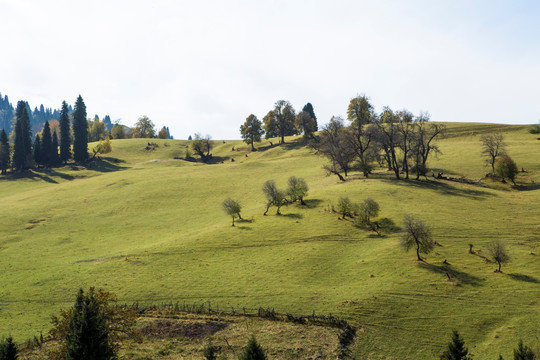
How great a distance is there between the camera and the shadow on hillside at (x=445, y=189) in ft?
233

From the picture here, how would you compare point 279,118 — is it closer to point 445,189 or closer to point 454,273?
point 445,189

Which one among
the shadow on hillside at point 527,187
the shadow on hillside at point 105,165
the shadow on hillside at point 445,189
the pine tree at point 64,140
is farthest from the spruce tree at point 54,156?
the shadow on hillside at point 527,187

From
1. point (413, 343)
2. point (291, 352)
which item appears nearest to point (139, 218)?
point (291, 352)

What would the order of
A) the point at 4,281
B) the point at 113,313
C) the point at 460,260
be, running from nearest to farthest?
1. the point at 113,313
2. the point at 460,260
3. the point at 4,281

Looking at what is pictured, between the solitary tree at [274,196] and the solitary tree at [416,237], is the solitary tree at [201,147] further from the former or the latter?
the solitary tree at [416,237]

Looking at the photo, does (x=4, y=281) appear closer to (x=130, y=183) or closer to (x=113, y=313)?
(x=113, y=313)

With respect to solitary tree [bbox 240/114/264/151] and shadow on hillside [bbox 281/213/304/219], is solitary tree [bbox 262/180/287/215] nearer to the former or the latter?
shadow on hillside [bbox 281/213/304/219]

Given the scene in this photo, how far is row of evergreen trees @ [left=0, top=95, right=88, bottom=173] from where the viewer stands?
4919 inches

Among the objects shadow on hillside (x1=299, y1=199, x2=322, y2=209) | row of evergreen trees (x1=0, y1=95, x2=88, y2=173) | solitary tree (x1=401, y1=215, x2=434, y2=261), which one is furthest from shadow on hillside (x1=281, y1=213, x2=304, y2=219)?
row of evergreen trees (x1=0, y1=95, x2=88, y2=173)

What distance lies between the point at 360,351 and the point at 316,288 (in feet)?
36.3

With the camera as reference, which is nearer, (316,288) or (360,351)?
(360,351)

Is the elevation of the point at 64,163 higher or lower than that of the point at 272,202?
higher

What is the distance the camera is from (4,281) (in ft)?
162

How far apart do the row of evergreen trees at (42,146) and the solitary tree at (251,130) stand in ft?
202
